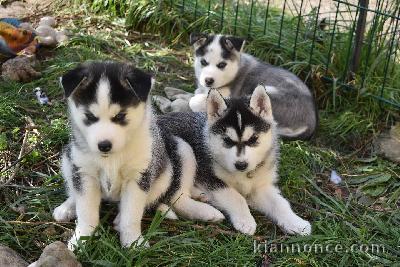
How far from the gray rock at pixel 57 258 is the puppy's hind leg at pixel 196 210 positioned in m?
1.16

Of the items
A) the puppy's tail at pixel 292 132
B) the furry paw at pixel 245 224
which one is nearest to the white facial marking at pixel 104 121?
the furry paw at pixel 245 224

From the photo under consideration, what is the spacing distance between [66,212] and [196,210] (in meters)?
1.05

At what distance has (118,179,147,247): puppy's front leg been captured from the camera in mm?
4203

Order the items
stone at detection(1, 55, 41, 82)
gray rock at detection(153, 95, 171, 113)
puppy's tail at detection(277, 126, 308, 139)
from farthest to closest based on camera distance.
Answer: stone at detection(1, 55, 41, 82) → gray rock at detection(153, 95, 171, 113) → puppy's tail at detection(277, 126, 308, 139)

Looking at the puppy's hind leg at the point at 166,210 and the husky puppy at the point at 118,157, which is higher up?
the husky puppy at the point at 118,157

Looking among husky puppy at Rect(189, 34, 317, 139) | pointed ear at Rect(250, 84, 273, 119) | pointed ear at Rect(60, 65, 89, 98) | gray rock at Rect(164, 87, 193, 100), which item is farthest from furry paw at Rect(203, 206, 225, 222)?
gray rock at Rect(164, 87, 193, 100)

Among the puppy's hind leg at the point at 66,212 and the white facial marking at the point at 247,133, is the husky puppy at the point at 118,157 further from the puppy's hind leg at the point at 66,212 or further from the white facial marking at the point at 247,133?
→ the white facial marking at the point at 247,133

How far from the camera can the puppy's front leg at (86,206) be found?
417cm

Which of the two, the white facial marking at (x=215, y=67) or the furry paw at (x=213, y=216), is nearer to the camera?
the furry paw at (x=213, y=216)

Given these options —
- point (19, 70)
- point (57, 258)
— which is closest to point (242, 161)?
point (57, 258)

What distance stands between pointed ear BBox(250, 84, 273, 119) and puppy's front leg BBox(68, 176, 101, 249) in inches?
58.6

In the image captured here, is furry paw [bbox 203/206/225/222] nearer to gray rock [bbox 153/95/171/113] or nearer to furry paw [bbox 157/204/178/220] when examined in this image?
furry paw [bbox 157/204/178/220]

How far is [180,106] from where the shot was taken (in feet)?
21.3

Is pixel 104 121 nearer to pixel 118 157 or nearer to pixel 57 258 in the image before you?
pixel 118 157
